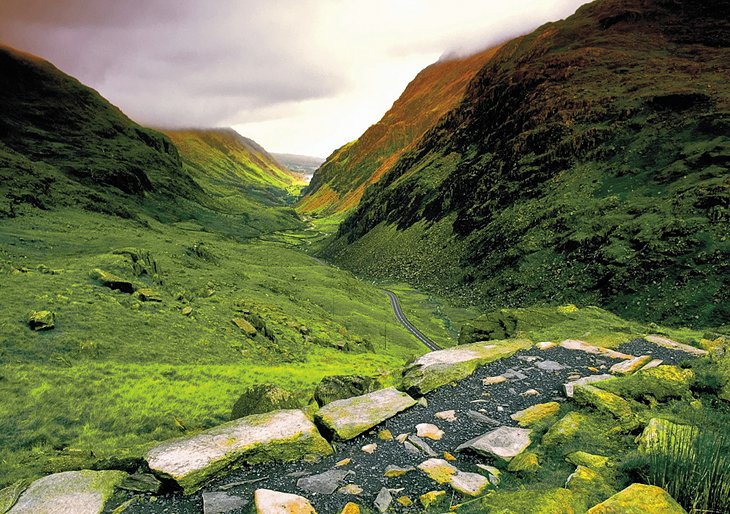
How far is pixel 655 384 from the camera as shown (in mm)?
9055

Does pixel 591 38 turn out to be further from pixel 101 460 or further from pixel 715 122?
pixel 101 460

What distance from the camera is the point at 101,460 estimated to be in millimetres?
8859

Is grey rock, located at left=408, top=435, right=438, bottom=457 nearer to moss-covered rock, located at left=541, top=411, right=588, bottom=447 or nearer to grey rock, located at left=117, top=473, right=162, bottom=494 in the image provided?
moss-covered rock, located at left=541, top=411, right=588, bottom=447

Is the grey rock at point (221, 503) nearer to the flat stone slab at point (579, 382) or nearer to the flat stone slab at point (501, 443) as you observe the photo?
the flat stone slab at point (501, 443)

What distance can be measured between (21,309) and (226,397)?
18.7 m

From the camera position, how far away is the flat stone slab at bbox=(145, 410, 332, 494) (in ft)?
25.2

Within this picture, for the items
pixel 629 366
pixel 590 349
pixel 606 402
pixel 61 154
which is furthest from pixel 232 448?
pixel 61 154

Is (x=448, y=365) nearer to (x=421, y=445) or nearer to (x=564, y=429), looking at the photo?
(x=421, y=445)

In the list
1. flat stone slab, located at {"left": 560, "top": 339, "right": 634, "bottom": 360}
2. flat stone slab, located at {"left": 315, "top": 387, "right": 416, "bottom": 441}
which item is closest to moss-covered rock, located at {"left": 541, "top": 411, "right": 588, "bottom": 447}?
flat stone slab, located at {"left": 315, "top": 387, "right": 416, "bottom": 441}

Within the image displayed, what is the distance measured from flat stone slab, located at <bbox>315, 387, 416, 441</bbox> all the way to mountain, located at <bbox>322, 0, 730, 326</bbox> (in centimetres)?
5241

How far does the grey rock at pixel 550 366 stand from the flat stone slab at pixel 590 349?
2.31 meters

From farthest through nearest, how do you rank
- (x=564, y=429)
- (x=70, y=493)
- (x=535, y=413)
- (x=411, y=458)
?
(x=535, y=413)
(x=411, y=458)
(x=564, y=429)
(x=70, y=493)

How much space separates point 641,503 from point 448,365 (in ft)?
26.9

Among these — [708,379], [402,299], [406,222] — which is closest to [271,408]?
[708,379]
